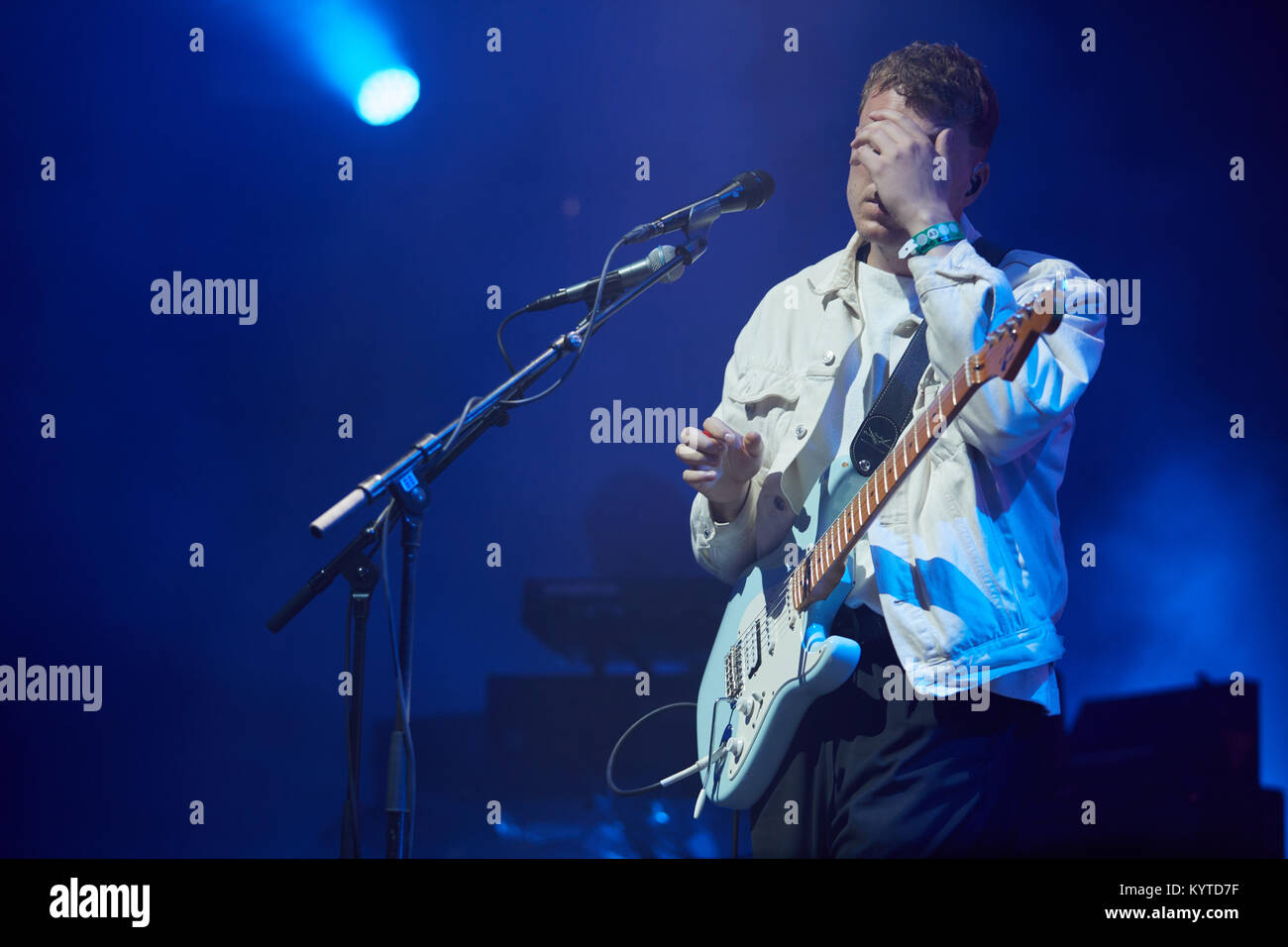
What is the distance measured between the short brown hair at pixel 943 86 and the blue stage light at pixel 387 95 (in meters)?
1.44

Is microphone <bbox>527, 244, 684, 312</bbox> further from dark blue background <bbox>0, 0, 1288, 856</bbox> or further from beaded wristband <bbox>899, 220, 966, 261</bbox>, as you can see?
dark blue background <bbox>0, 0, 1288, 856</bbox>

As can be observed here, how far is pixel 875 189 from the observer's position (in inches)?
79.0

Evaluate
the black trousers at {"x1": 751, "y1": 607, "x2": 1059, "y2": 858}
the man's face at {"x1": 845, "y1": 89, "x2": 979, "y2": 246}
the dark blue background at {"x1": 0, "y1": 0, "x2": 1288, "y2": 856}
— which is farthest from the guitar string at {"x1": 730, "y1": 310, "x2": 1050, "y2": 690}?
the dark blue background at {"x1": 0, "y1": 0, "x2": 1288, "y2": 856}

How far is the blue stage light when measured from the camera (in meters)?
2.96

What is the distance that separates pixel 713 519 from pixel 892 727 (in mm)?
586

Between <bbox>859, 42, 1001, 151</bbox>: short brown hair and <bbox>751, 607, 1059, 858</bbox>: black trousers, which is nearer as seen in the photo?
<bbox>751, 607, 1059, 858</bbox>: black trousers

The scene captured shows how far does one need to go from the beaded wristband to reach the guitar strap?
7.0 inches

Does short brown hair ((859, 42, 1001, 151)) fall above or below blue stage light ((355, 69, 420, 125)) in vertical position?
below

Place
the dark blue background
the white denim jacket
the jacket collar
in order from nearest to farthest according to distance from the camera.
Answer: the white denim jacket
the jacket collar
the dark blue background

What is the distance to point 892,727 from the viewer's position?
5.92 feet

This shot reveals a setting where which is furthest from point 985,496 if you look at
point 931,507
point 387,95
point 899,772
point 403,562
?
point 387,95

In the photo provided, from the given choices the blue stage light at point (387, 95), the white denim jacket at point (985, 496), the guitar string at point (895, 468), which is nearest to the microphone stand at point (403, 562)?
the guitar string at point (895, 468)

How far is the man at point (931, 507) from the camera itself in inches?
68.2
